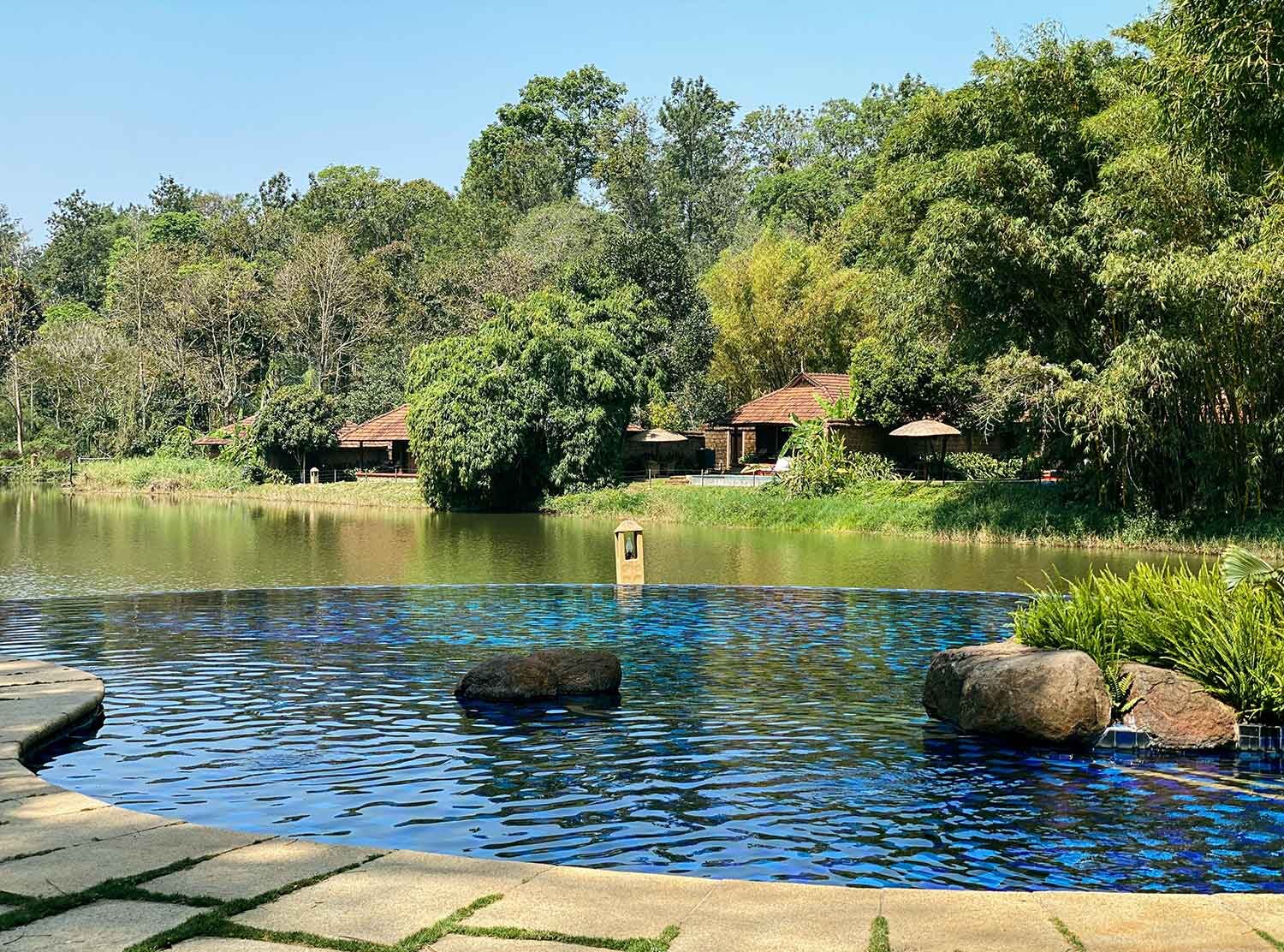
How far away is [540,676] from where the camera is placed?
1281 cm

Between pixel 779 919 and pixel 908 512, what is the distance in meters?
35.1

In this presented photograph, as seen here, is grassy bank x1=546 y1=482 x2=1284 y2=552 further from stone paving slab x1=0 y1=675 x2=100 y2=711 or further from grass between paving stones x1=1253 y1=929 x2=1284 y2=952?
grass between paving stones x1=1253 y1=929 x2=1284 y2=952

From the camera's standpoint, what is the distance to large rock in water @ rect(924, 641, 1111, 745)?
431 inches

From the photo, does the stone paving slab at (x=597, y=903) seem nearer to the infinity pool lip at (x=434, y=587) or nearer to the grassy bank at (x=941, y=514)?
the infinity pool lip at (x=434, y=587)

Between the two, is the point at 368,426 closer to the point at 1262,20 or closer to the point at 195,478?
the point at 195,478

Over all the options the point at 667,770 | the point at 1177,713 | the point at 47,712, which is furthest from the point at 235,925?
the point at 1177,713

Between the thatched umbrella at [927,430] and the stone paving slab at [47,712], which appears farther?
the thatched umbrella at [927,430]

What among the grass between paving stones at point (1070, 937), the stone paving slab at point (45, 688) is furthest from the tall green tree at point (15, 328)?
the grass between paving stones at point (1070, 937)

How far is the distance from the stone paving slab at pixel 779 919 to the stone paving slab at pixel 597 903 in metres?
0.12

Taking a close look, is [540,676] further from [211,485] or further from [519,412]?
[211,485]

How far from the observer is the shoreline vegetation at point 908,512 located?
106 feet

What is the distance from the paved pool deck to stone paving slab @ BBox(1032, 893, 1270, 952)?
1cm

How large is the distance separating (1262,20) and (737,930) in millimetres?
15775

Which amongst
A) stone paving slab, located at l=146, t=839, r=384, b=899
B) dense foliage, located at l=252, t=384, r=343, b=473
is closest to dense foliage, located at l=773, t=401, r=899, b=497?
dense foliage, located at l=252, t=384, r=343, b=473
